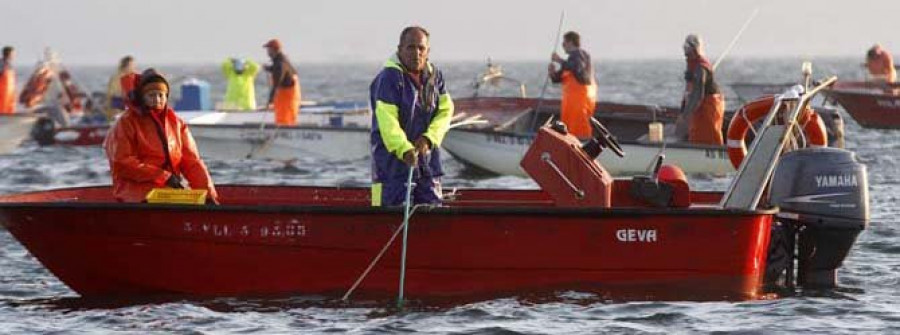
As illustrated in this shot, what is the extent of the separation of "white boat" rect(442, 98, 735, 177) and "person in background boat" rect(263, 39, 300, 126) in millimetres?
2325

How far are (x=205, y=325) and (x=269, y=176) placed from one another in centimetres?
1318

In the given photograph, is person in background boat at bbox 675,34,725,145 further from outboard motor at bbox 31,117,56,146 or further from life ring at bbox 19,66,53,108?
life ring at bbox 19,66,53,108

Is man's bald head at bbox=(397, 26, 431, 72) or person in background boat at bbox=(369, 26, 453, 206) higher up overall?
man's bald head at bbox=(397, 26, 431, 72)

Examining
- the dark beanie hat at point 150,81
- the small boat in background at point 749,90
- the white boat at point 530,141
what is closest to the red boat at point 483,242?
the dark beanie hat at point 150,81

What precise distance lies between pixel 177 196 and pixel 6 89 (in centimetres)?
1829

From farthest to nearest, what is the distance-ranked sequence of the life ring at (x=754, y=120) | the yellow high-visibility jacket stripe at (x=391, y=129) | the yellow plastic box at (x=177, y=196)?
1. the life ring at (x=754, y=120)
2. the yellow plastic box at (x=177, y=196)
3. the yellow high-visibility jacket stripe at (x=391, y=129)

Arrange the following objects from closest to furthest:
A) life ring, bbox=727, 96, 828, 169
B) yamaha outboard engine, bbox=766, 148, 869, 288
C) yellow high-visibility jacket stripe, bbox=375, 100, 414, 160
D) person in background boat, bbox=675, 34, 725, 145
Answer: yellow high-visibility jacket stripe, bbox=375, 100, 414, 160, yamaha outboard engine, bbox=766, 148, 869, 288, life ring, bbox=727, 96, 828, 169, person in background boat, bbox=675, 34, 725, 145

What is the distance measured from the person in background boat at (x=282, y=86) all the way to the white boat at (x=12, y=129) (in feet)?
14.7

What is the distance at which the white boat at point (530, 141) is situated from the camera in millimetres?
20984

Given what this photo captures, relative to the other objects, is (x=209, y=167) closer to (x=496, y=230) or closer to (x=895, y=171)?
(x=895, y=171)

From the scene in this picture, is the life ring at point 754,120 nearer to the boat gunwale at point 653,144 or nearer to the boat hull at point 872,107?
the boat gunwale at point 653,144

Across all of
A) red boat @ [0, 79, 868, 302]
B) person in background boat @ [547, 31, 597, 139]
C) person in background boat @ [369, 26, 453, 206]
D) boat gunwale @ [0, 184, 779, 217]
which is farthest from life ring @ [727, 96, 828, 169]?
person in background boat @ [547, 31, 597, 139]

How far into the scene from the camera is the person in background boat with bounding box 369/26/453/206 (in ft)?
39.3

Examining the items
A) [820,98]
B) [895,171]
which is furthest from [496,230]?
[820,98]
